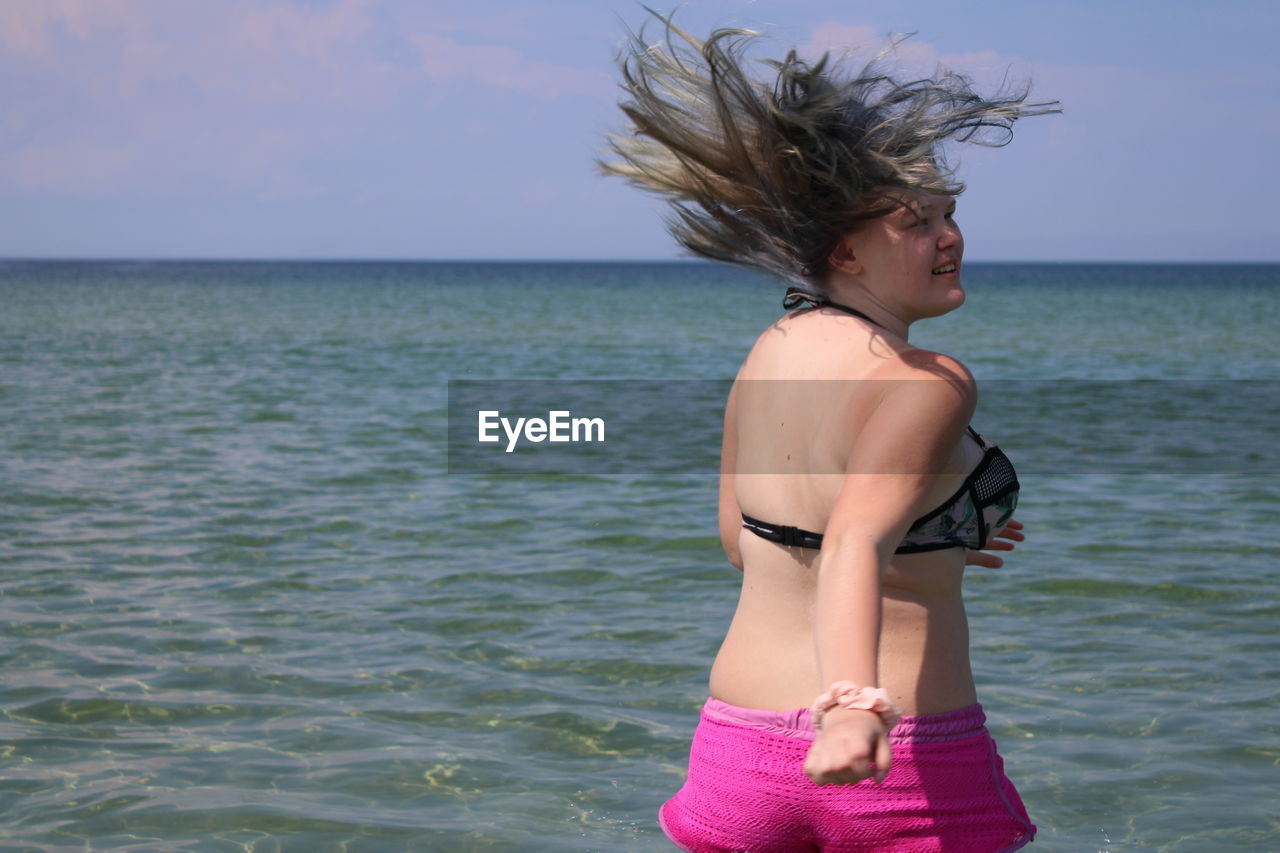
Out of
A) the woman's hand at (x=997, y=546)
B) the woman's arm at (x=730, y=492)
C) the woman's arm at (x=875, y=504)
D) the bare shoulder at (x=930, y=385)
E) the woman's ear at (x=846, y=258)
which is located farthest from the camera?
the woman's hand at (x=997, y=546)

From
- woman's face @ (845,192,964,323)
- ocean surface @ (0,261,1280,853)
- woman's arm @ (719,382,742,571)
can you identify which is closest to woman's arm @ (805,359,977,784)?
woman's face @ (845,192,964,323)

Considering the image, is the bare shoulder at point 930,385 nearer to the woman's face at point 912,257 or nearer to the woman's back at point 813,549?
the woman's back at point 813,549

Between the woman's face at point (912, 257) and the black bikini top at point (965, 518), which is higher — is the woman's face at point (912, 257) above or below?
above

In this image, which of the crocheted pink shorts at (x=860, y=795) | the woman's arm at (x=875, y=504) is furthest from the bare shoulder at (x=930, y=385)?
the crocheted pink shorts at (x=860, y=795)

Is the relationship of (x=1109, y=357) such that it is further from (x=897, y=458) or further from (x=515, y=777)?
(x=897, y=458)

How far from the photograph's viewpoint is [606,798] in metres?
4.55

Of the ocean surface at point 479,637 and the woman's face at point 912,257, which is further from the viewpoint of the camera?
the ocean surface at point 479,637

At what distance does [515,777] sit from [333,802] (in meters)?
0.61

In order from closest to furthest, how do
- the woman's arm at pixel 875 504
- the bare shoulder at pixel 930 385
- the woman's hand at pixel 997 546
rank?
the woman's arm at pixel 875 504, the bare shoulder at pixel 930 385, the woman's hand at pixel 997 546

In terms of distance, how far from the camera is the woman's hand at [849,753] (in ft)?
5.57

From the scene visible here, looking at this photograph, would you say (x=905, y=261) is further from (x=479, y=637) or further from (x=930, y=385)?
(x=479, y=637)

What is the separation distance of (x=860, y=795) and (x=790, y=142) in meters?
1.01

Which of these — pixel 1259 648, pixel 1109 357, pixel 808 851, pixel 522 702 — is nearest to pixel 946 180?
pixel 808 851

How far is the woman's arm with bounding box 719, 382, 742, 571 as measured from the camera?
7.82 feet
